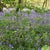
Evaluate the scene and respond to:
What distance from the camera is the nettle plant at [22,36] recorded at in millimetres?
1553

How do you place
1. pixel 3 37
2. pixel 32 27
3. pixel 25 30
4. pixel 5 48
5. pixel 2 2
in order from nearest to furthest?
pixel 5 48 → pixel 3 37 → pixel 25 30 → pixel 32 27 → pixel 2 2

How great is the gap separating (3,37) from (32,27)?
14.6 inches

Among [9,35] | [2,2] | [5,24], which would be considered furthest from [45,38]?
[2,2]

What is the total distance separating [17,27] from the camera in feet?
6.15

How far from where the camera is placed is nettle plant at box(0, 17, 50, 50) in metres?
1.55

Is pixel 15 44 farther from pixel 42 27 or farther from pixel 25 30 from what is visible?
pixel 42 27

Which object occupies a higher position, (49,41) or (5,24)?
(5,24)

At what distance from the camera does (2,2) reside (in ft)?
13.8

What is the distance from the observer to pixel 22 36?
1.62 metres

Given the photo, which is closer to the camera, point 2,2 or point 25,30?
point 25,30

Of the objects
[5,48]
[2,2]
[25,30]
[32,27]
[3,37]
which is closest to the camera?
[5,48]

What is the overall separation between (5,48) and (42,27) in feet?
1.86

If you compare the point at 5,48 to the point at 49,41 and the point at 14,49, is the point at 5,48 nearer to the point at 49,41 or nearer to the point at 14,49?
the point at 14,49

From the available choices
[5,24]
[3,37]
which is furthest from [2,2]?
[3,37]
